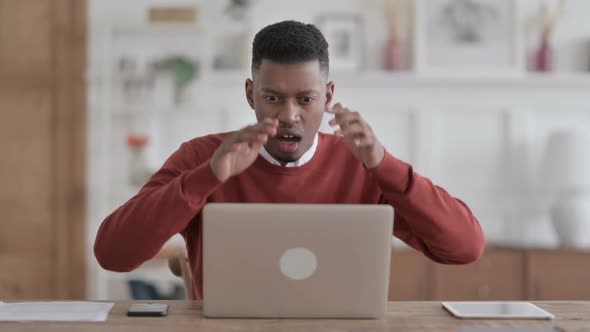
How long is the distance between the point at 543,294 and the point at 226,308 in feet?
9.18

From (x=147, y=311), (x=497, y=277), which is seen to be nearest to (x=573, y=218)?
(x=497, y=277)

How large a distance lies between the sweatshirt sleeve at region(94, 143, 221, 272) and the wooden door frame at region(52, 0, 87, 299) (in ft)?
8.76

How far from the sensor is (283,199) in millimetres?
1871

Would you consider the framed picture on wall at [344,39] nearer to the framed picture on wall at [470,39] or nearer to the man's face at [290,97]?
the framed picture on wall at [470,39]

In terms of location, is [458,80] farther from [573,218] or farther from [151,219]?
[151,219]

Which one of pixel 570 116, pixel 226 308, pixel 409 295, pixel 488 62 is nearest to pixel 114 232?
pixel 226 308

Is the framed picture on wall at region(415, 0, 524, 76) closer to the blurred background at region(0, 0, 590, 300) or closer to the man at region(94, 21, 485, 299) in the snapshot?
the blurred background at region(0, 0, 590, 300)

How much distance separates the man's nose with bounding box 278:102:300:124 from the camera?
1.72 meters

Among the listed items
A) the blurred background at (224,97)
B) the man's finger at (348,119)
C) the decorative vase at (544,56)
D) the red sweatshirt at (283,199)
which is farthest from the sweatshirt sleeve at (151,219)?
the decorative vase at (544,56)

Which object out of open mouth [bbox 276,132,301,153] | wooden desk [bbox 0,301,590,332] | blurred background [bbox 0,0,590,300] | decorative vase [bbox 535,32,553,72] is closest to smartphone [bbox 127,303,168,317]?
wooden desk [bbox 0,301,590,332]

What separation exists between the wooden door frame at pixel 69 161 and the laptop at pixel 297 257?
3075 mm

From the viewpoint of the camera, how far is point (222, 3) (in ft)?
13.9

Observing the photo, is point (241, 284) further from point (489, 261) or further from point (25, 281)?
point (25, 281)

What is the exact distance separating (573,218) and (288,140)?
2.55 m
